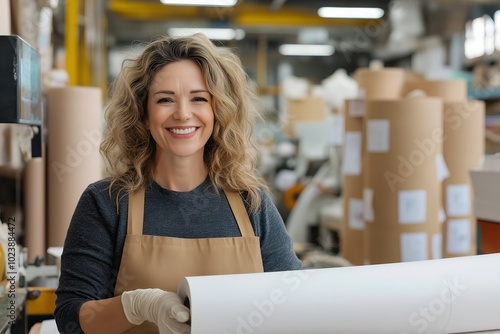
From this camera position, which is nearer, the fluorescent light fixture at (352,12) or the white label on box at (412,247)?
the white label on box at (412,247)

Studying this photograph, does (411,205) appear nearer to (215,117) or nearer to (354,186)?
(354,186)

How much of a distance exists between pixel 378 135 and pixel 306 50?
37.0ft

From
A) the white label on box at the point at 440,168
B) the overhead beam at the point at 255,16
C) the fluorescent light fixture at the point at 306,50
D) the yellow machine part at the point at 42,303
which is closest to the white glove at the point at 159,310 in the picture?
the yellow machine part at the point at 42,303

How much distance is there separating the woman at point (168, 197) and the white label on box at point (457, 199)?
6.97ft

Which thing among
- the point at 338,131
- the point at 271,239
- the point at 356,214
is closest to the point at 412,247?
the point at 356,214

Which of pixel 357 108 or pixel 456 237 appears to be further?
pixel 357 108

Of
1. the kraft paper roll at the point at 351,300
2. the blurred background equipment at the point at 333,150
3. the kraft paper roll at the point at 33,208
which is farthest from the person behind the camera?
the kraft paper roll at the point at 33,208

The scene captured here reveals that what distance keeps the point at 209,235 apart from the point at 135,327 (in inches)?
12.6

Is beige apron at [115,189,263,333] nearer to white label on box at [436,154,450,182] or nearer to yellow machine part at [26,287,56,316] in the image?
yellow machine part at [26,287,56,316]

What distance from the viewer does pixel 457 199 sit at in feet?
12.7

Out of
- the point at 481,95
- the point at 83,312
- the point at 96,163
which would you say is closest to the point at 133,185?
the point at 83,312

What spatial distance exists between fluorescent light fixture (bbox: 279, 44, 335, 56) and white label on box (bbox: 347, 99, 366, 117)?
409 inches

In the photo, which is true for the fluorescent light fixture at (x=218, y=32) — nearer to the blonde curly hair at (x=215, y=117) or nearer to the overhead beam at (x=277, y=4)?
the overhead beam at (x=277, y=4)

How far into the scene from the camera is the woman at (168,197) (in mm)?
1755
